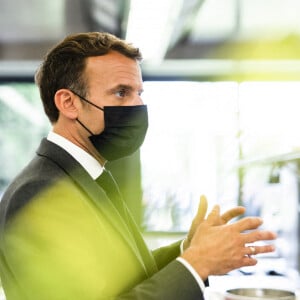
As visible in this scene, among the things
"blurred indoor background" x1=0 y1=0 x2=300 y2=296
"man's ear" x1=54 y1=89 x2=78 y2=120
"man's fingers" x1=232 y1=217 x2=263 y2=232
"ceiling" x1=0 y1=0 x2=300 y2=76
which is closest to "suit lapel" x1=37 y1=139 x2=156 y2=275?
"man's ear" x1=54 y1=89 x2=78 y2=120

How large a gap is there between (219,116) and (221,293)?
165 inches

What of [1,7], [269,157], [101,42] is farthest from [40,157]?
[1,7]

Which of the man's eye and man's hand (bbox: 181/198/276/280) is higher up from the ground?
the man's eye

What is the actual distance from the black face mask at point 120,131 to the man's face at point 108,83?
0.06ft

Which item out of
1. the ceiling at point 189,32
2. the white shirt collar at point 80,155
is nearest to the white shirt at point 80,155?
the white shirt collar at point 80,155

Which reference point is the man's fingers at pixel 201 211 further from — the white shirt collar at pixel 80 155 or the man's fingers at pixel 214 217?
the white shirt collar at pixel 80 155

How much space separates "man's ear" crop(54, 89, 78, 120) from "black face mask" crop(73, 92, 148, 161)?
0.12 feet

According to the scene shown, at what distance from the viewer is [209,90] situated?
522 cm

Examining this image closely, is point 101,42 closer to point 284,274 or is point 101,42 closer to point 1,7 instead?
point 284,274

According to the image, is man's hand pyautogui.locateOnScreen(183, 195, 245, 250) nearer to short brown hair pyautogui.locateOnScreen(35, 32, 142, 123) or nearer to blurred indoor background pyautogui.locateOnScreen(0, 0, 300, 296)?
short brown hair pyautogui.locateOnScreen(35, 32, 142, 123)

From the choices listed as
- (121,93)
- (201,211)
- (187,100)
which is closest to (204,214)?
(201,211)

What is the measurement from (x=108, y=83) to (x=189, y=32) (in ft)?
12.5

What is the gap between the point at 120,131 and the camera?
155 cm

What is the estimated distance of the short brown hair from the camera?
4.57 feet
